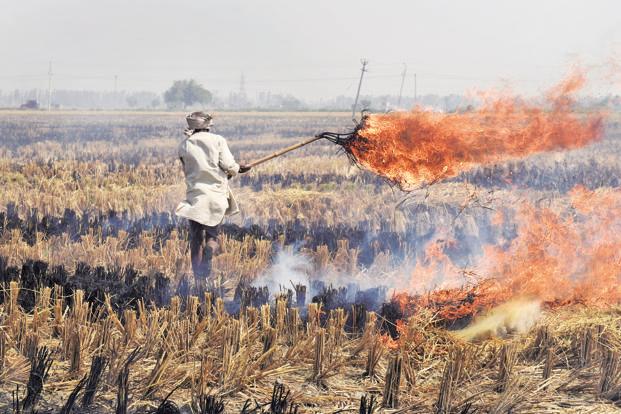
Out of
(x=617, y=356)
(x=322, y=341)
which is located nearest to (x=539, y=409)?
(x=617, y=356)

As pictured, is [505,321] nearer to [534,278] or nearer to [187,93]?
[534,278]

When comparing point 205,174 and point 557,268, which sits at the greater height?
point 205,174

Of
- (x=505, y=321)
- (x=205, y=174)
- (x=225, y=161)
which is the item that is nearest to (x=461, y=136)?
(x=505, y=321)

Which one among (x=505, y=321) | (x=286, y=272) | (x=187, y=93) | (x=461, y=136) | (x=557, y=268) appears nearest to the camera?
(x=505, y=321)

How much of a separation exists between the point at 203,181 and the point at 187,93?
96979mm

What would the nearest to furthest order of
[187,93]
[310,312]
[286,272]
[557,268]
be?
[310,312]
[557,268]
[286,272]
[187,93]

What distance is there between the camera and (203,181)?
7332 mm

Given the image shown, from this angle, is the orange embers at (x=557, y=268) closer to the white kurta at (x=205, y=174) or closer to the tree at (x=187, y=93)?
the white kurta at (x=205, y=174)

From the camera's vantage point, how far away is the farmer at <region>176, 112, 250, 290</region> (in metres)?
7.18

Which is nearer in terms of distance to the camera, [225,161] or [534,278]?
[534,278]

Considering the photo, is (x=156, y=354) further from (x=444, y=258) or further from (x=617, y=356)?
(x=444, y=258)

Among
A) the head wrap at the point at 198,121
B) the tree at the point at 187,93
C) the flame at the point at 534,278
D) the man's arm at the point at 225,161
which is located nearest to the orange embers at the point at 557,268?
the flame at the point at 534,278

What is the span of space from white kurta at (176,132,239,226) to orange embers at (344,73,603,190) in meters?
1.29

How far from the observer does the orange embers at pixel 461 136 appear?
6.84 metres
